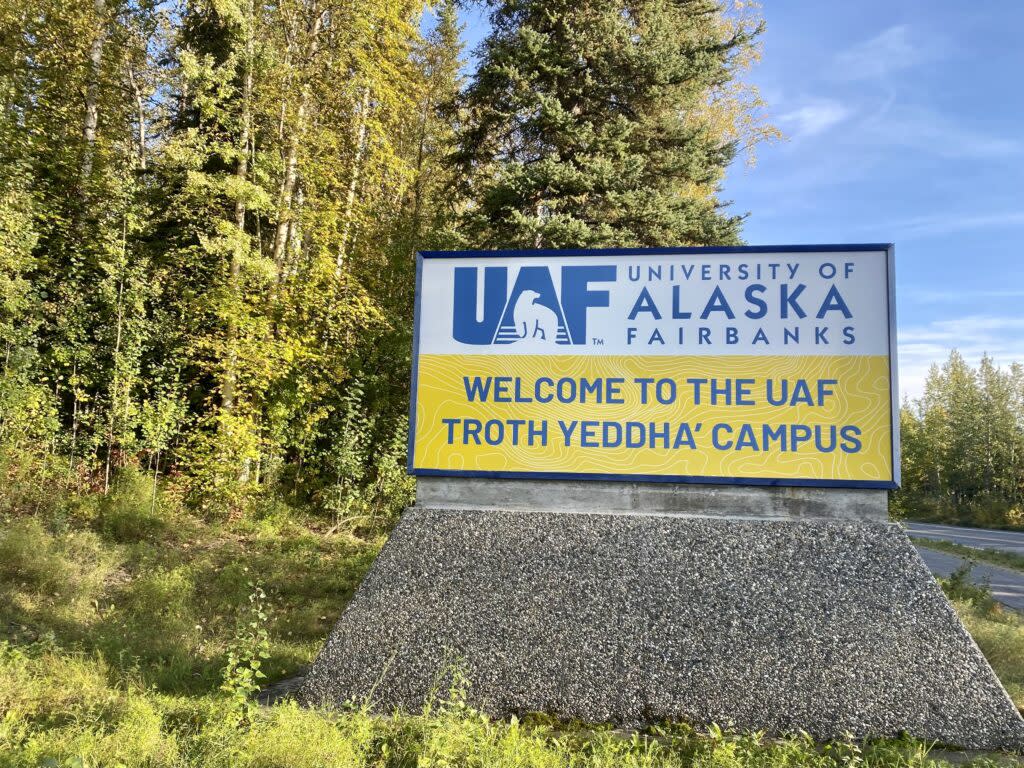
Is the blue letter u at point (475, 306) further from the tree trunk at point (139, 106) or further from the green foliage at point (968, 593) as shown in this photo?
the tree trunk at point (139, 106)

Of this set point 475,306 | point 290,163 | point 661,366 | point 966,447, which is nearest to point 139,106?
point 290,163

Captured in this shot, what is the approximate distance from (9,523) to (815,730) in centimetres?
892

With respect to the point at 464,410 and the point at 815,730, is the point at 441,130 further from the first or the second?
the point at 815,730

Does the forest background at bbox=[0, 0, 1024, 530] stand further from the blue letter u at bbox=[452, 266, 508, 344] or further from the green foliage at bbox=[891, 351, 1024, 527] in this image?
the green foliage at bbox=[891, 351, 1024, 527]

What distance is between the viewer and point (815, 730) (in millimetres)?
3625

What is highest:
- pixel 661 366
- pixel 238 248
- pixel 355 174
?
pixel 355 174

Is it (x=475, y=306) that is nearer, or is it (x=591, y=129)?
(x=475, y=306)

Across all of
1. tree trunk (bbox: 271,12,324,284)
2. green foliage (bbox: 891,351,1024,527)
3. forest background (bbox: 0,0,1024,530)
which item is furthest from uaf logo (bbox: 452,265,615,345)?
green foliage (bbox: 891,351,1024,527)

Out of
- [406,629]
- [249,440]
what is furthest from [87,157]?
[406,629]

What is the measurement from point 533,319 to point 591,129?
880 centimetres

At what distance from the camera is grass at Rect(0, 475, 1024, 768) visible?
10.4 ft

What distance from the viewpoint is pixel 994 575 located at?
12.9 metres

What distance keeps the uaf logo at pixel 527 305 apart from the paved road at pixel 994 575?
7623 millimetres

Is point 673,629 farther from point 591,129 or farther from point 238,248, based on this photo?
point 591,129
